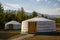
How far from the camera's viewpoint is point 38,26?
22.7 metres

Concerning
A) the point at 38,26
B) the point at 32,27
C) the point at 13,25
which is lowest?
the point at 13,25

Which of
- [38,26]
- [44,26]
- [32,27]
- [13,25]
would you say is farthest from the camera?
[13,25]

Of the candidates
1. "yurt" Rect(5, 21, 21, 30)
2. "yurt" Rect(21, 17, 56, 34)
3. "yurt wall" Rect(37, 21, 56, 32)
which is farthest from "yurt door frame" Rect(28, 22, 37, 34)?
"yurt" Rect(5, 21, 21, 30)

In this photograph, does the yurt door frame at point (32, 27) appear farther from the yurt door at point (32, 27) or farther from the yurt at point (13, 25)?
the yurt at point (13, 25)

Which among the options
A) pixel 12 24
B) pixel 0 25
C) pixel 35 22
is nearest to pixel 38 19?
pixel 35 22

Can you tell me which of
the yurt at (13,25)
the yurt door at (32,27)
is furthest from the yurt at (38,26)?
the yurt at (13,25)

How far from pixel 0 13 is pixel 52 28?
21.4 metres

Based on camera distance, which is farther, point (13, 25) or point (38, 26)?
point (13, 25)

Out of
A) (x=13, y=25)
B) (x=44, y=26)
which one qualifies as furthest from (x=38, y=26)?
(x=13, y=25)

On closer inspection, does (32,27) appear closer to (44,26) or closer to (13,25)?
(44,26)

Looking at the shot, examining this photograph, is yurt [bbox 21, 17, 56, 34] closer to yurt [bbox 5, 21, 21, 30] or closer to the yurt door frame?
the yurt door frame

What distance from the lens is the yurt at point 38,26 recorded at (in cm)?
2255

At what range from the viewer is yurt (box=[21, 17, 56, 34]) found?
22.5 meters

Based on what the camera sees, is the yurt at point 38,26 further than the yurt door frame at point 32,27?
No
